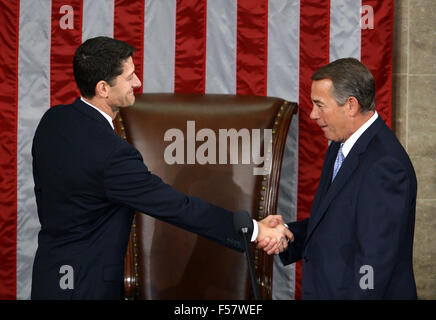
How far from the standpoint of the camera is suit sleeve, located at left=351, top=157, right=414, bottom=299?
1786 mm

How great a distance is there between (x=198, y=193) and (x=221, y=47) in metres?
0.97

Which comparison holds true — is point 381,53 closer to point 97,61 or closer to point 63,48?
point 97,61

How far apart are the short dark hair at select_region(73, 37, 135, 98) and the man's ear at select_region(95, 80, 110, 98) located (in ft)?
0.04

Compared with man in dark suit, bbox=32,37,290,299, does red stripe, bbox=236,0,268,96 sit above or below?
above

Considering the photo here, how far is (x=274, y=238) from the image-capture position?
2457mm

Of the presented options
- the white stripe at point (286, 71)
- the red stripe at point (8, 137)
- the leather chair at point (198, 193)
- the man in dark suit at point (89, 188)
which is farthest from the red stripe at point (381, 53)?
the red stripe at point (8, 137)

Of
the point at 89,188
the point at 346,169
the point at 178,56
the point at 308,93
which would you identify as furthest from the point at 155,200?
the point at 308,93

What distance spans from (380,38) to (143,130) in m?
1.58

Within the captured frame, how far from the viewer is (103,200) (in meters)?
2.05
